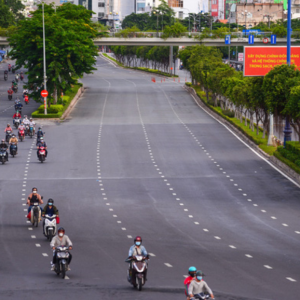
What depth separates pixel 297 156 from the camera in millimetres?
39938

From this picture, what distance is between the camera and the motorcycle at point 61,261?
63.3 ft

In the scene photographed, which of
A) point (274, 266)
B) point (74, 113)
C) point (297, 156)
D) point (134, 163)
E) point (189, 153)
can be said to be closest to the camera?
point (274, 266)

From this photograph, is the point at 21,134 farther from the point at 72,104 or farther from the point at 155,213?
the point at 72,104

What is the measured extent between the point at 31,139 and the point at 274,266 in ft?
115

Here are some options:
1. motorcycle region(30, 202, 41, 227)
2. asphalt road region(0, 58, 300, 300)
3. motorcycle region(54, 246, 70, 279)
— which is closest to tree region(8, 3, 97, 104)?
asphalt road region(0, 58, 300, 300)

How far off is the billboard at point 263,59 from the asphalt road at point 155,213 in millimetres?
5413

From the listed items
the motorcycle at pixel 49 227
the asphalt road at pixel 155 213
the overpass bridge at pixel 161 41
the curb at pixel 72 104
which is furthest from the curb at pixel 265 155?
the overpass bridge at pixel 161 41

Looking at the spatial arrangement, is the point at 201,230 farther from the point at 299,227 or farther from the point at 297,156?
the point at 297,156

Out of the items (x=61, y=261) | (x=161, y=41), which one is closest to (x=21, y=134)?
(x=61, y=261)

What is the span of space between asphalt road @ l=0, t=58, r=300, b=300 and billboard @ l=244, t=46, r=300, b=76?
541 cm

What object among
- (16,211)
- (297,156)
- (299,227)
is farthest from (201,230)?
(297,156)

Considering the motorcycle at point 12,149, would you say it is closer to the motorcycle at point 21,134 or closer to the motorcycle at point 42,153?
the motorcycle at point 42,153

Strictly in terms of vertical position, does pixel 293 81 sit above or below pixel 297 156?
above

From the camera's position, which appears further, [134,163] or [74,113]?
[74,113]
